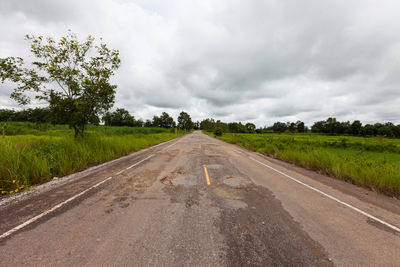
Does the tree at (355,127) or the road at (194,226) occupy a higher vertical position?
the tree at (355,127)

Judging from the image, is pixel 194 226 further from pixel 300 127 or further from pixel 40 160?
pixel 300 127

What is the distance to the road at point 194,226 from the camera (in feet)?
6.42

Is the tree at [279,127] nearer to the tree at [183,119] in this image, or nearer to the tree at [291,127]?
the tree at [291,127]

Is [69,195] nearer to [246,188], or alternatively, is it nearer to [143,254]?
[143,254]

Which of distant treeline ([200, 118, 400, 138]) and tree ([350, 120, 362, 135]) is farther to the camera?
tree ([350, 120, 362, 135])

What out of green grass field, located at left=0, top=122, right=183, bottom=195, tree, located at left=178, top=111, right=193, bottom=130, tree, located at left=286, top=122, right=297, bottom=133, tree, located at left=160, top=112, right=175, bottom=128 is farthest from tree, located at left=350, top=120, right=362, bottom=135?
green grass field, located at left=0, top=122, right=183, bottom=195

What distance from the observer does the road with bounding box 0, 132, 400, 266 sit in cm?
196

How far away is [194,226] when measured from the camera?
2.60 m

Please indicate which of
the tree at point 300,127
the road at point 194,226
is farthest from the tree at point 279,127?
the road at point 194,226

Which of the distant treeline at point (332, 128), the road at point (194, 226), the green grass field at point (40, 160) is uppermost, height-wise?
the distant treeline at point (332, 128)

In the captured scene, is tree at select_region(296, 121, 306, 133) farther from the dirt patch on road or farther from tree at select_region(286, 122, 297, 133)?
the dirt patch on road

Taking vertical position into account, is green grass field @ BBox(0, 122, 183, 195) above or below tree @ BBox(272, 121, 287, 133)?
below

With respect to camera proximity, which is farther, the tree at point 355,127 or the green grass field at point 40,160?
the tree at point 355,127

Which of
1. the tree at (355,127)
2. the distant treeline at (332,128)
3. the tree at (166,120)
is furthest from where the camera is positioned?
the tree at (166,120)
